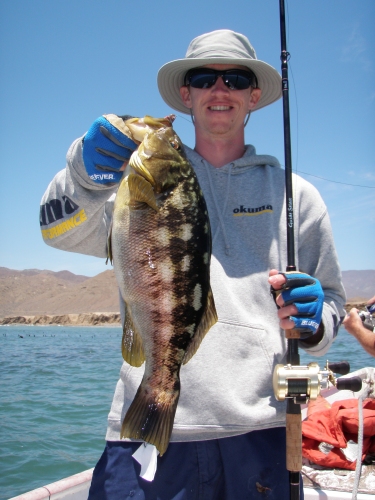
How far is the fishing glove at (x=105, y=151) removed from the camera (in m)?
2.00

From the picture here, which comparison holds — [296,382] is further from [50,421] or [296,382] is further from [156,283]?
[50,421]

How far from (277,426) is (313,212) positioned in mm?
1167

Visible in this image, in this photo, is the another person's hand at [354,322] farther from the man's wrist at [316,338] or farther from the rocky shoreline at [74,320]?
the rocky shoreline at [74,320]

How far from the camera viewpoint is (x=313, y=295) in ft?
6.84

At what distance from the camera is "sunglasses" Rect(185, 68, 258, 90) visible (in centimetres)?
260

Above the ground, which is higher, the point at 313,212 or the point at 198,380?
the point at 313,212

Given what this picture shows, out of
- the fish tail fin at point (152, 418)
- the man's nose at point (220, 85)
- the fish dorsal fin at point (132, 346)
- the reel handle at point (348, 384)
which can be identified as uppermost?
the man's nose at point (220, 85)

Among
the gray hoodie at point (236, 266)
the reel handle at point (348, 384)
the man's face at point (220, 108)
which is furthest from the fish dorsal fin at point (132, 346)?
the reel handle at point (348, 384)

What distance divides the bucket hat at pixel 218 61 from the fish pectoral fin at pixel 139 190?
1027mm

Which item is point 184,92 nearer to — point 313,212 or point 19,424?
point 313,212

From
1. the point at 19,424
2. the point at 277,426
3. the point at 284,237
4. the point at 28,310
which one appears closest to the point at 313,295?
the point at 284,237

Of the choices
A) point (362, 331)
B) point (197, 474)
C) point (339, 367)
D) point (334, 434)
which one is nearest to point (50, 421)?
point (334, 434)

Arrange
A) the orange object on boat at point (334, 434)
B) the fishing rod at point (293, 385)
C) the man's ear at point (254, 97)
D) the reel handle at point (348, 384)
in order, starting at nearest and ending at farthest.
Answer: the fishing rod at point (293, 385)
the man's ear at point (254, 97)
the reel handle at point (348, 384)
the orange object on boat at point (334, 434)

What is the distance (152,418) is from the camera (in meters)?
1.92
